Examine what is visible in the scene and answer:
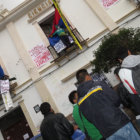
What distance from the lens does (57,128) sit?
2773 millimetres

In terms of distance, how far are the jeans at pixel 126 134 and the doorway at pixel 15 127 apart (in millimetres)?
7614

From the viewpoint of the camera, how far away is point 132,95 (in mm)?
2279

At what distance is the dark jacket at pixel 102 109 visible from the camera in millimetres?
2094

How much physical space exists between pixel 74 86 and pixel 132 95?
17.0ft

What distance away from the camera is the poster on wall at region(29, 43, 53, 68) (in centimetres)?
809

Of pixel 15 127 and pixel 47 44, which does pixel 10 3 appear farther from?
pixel 15 127

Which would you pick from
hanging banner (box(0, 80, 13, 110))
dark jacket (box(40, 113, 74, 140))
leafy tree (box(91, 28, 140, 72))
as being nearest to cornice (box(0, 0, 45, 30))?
hanging banner (box(0, 80, 13, 110))

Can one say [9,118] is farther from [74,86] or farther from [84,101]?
[84,101]

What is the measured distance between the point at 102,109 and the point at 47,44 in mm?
6508

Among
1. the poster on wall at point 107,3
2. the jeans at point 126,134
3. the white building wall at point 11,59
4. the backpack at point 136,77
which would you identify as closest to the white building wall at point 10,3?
the white building wall at point 11,59

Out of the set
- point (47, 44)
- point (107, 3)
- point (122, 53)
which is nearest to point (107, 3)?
point (107, 3)

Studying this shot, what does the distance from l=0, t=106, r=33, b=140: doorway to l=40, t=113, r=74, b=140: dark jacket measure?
21.0ft

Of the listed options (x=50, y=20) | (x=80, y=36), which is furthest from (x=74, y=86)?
(x=50, y=20)

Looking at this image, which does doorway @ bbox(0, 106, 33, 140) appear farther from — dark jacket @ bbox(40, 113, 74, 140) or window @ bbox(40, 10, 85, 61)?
dark jacket @ bbox(40, 113, 74, 140)
